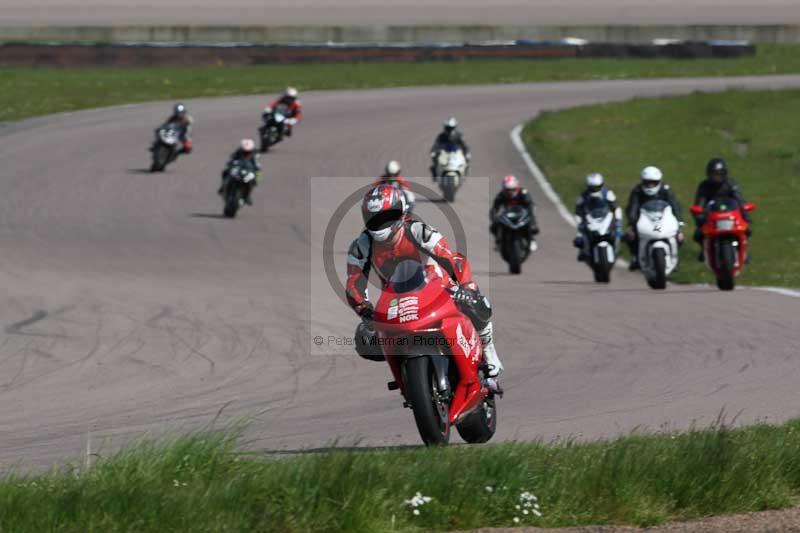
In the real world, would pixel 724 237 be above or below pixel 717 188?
below

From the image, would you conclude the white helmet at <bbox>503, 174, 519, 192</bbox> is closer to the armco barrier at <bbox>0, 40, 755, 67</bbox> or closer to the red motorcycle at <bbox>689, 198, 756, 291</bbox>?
the red motorcycle at <bbox>689, 198, 756, 291</bbox>

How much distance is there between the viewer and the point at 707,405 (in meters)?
10.1

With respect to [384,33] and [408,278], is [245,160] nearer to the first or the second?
[408,278]

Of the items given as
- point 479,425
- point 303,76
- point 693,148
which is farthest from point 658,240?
point 303,76

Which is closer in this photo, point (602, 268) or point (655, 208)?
point (655, 208)

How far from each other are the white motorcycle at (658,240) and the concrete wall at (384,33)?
38024mm

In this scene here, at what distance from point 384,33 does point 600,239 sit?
127 ft

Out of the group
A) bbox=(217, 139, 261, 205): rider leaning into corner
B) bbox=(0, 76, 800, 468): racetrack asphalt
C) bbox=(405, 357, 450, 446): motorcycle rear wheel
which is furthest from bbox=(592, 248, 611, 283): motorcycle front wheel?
bbox=(405, 357, 450, 446): motorcycle rear wheel

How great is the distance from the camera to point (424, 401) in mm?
7965

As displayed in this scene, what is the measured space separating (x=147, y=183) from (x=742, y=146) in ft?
48.0

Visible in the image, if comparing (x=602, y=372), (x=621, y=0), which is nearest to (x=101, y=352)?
(x=602, y=372)

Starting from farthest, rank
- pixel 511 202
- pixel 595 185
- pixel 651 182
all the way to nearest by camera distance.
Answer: pixel 511 202, pixel 595 185, pixel 651 182

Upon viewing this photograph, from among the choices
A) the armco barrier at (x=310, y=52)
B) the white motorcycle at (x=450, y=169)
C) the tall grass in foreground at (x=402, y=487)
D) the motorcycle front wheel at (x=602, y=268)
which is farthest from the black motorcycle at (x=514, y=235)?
the armco barrier at (x=310, y=52)

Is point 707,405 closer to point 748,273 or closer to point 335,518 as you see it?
point 335,518
